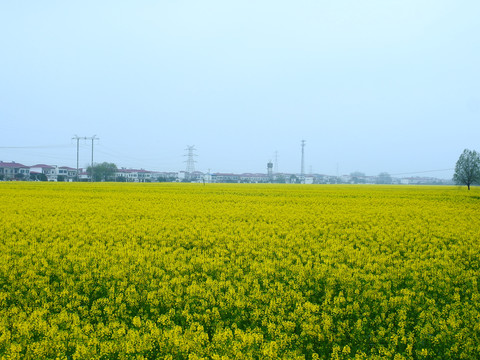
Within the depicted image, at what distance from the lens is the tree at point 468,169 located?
57625 millimetres

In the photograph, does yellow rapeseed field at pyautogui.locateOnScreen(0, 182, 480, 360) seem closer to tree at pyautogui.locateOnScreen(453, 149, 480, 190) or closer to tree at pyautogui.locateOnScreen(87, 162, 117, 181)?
tree at pyautogui.locateOnScreen(453, 149, 480, 190)

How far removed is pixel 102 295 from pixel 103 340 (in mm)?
1797

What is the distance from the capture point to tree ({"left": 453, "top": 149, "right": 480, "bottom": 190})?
189ft

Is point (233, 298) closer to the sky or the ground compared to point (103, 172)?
closer to the ground

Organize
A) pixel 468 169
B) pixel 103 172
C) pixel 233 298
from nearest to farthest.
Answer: pixel 233 298 < pixel 468 169 < pixel 103 172

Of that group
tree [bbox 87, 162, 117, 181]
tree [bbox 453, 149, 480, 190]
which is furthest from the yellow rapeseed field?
tree [bbox 87, 162, 117, 181]

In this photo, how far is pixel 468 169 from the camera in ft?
193

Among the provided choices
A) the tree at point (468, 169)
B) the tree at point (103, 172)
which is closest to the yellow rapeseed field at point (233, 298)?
the tree at point (468, 169)

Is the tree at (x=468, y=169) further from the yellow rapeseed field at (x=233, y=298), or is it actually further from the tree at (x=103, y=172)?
the tree at (x=103, y=172)

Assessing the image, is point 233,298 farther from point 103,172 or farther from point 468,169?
point 103,172

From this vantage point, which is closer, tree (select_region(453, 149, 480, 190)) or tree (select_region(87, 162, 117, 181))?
tree (select_region(453, 149, 480, 190))

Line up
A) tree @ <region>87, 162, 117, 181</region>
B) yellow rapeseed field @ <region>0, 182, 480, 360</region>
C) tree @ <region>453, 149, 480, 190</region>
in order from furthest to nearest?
tree @ <region>87, 162, 117, 181</region> < tree @ <region>453, 149, 480, 190</region> < yellow rapeseed field @ <region>0, 182, 480, 360</region>

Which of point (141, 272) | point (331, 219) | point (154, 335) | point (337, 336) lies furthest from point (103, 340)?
point (331, 219)

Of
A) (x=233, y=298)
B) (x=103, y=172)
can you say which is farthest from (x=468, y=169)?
(x=103, y=172)
